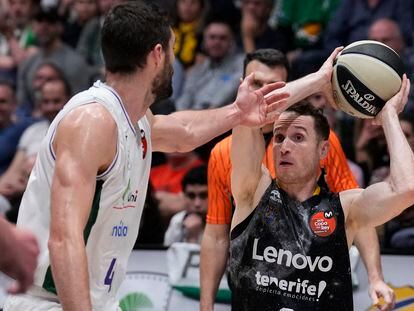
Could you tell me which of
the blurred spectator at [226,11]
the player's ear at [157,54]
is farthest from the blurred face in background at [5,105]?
the player's ear at [157,54]

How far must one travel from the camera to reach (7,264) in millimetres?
3016

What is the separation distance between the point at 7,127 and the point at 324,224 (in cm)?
493

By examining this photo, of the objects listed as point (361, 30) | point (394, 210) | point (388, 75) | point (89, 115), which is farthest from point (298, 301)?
point (361, 30)

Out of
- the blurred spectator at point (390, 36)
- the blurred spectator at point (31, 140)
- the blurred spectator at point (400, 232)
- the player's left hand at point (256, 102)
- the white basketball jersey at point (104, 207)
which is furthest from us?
the blurred spectator at point (390, 36)

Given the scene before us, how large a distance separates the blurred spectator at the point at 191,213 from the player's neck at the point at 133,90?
2639mm

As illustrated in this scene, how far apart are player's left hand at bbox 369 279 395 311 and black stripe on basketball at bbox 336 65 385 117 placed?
92cm

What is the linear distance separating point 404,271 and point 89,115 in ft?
9.51

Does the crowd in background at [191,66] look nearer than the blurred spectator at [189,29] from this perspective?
Yes

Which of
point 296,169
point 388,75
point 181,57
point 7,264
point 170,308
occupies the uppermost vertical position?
point 181,57

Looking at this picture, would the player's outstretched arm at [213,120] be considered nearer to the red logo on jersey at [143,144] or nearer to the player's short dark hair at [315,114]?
the player's short dark hair at [315,114]

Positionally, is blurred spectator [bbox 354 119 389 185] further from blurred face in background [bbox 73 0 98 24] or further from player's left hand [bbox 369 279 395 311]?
blurred face in background [bbox 73 0 98 24]

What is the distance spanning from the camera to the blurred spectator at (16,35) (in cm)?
1166

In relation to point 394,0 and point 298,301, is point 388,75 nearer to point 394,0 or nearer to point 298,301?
point 298,301

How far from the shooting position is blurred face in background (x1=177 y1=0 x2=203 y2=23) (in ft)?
36.0
